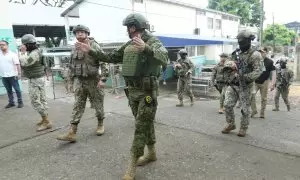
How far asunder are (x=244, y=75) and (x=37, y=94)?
3.69m

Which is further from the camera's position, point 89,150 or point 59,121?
point 59,121

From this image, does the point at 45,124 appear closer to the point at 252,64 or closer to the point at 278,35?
the point at 252,64

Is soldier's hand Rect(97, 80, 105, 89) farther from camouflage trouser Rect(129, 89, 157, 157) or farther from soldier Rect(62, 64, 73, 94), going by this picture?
camouflage trouser Rect(129, 89, 157, 157)

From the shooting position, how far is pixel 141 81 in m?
3.36

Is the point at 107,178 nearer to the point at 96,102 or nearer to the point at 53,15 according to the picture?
the point at 96,102

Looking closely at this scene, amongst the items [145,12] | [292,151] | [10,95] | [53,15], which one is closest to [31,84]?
[10,95]

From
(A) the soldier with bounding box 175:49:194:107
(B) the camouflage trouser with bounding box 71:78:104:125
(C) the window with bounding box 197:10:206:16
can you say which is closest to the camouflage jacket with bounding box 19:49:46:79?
(B) the camouflage trouser with bounding box 71:78:104:125

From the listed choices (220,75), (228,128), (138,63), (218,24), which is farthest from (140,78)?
(218,24)

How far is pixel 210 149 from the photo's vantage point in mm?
4250

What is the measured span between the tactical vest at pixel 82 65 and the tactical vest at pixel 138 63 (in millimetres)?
1243

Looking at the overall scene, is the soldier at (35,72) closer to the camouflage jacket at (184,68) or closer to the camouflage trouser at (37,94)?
the camouflage trouser at (37,94)

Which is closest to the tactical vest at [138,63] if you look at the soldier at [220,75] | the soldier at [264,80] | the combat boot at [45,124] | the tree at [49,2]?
the combat boot at [45,124]

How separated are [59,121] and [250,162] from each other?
12.8 feet

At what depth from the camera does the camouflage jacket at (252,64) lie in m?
4.53
